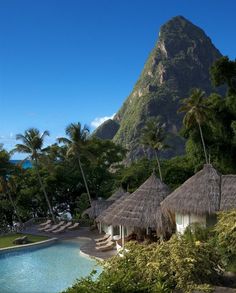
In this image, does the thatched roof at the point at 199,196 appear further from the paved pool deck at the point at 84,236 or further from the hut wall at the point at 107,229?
the hut wall at the point at 107,229

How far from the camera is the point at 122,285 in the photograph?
822 cm

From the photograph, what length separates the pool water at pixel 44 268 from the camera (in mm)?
14820

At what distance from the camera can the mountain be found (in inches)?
3652

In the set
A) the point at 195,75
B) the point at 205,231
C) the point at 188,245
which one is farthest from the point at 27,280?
the point at 195,75

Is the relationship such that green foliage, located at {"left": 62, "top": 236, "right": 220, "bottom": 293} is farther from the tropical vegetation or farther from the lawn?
the tropical vegetation

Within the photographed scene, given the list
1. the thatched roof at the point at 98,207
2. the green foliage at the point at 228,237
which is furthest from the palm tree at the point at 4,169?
the green foliage at the point at 228,237

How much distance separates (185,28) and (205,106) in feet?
329

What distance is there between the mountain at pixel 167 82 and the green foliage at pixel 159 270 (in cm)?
7109

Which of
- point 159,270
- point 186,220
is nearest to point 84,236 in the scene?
point 186,220

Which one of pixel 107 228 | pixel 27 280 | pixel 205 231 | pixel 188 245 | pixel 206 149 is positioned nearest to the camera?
pixel 188 245

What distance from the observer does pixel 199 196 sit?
18.0m

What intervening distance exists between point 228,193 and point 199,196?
3.92 feet

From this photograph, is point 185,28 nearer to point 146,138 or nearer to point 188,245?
point 146,138

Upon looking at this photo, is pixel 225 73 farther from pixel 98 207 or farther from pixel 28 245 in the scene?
pixel 28 245
